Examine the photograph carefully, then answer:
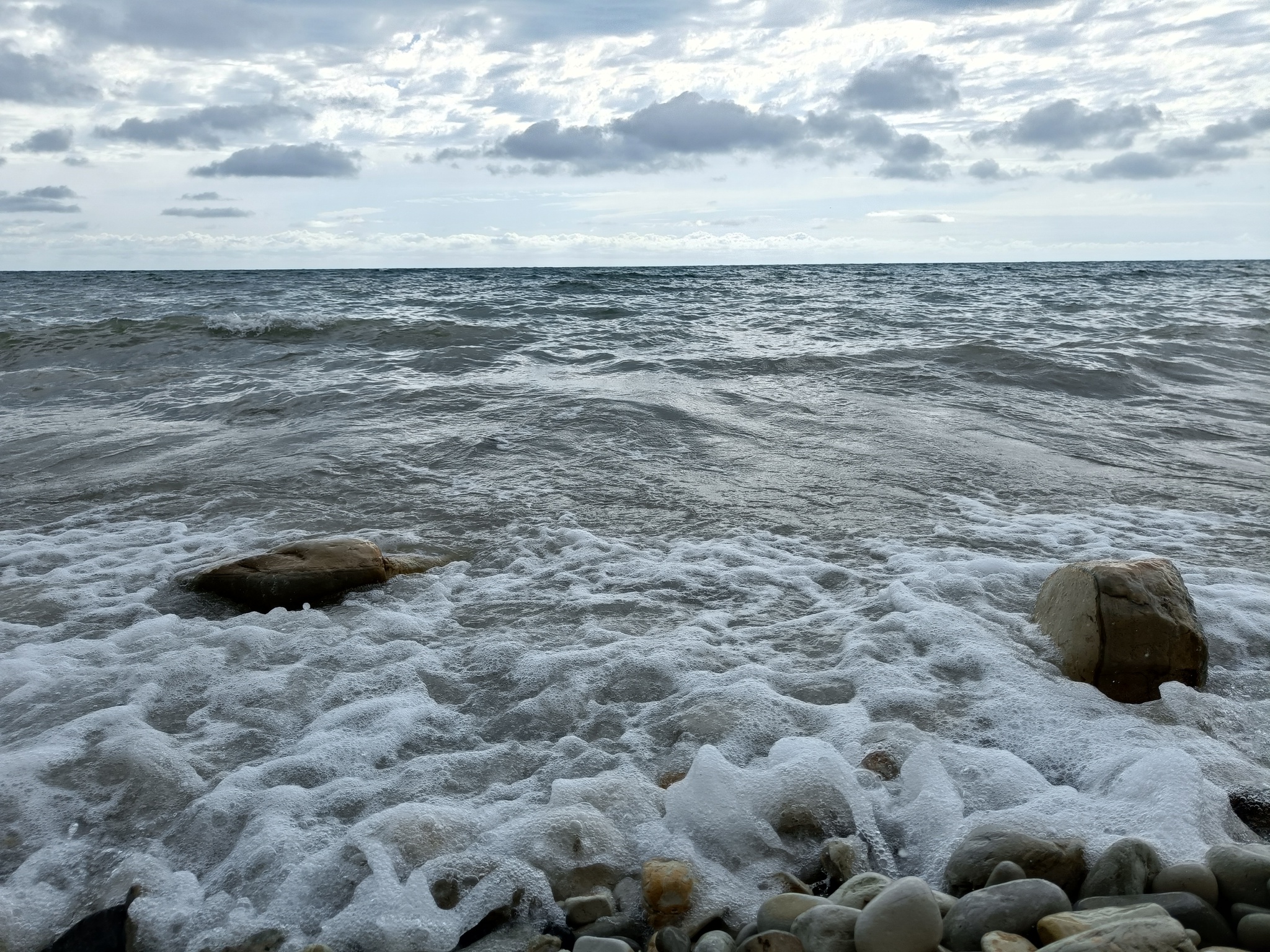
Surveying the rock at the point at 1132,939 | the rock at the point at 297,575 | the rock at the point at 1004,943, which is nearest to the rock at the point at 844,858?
the rock at the point at 1004,943

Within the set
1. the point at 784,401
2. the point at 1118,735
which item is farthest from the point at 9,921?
the point at 784,401

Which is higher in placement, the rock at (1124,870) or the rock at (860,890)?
the rock at (1124,870)

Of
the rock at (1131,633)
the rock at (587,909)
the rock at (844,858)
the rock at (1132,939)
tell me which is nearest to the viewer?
the rock at (1132,939)

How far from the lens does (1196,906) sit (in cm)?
162

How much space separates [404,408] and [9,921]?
230 inches

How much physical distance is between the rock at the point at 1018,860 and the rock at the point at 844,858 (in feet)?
0.60

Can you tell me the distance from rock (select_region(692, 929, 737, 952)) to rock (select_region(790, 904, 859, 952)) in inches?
5.0

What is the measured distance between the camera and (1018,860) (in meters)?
1.81

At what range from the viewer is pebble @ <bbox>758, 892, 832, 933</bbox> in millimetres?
1720

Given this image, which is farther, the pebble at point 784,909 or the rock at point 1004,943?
the pebble at point 784,909

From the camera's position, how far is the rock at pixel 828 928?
160cm

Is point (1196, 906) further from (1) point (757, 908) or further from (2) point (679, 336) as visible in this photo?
(2) point (679, 336)

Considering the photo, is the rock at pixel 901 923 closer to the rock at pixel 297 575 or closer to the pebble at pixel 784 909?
the pebble at pixel 784 909

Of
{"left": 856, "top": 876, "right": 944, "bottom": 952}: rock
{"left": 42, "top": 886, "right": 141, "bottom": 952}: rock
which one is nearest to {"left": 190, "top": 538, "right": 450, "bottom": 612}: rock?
{"left": 42, "top": 886, "right": 141, "bottom": 952}: rock
